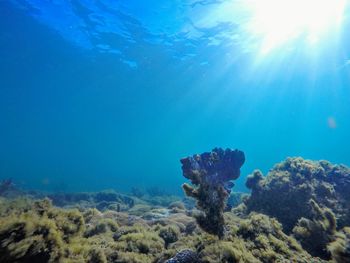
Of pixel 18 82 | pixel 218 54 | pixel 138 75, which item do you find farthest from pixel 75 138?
pixel 218 54

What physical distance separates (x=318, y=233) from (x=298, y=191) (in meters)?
3.07

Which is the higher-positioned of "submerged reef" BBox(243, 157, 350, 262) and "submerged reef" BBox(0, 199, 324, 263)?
"submerged reef" BBox(243, 157, 350, 262)

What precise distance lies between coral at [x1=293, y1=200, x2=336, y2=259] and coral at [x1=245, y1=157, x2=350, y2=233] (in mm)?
1056

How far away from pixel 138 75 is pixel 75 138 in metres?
83.7

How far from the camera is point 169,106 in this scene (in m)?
65.1

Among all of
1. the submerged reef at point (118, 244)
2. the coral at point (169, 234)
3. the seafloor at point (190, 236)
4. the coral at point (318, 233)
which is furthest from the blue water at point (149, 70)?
the submerged reef at point (118, 244)

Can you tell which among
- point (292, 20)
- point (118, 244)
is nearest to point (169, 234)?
point (118, 244)

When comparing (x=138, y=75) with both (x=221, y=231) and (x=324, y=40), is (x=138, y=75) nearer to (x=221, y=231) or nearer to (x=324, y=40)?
(x=324, y=40)

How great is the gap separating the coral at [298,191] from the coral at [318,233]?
1.06 m

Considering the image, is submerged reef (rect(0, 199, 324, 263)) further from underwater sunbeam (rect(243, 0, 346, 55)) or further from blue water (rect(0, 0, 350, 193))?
underwater sunbeam (rect(243, 0, 346, 55))

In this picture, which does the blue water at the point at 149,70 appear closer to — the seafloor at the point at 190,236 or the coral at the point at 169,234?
the seafloor at the point at 190,236

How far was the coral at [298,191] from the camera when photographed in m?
9.34

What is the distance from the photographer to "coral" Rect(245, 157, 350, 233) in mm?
9336

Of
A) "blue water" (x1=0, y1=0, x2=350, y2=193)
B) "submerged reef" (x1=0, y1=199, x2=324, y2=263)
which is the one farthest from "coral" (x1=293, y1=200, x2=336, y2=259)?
"blue water" (x1=0, y1=0, x2=350, y2=193)
